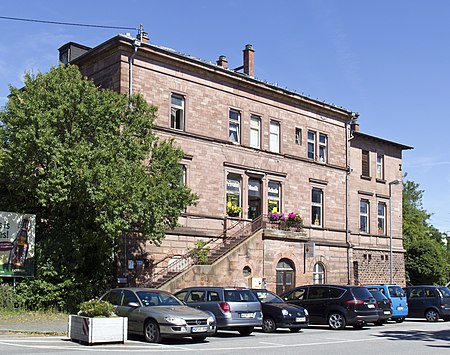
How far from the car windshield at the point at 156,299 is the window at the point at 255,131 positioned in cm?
1828

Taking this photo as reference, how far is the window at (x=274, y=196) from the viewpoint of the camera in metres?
37.0

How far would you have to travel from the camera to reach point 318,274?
38844mm

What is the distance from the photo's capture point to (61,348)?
629 inches

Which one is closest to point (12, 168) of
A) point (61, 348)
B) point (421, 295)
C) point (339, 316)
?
point (61, 348)

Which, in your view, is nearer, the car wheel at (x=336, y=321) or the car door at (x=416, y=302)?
the car wheel at (x=336, y=321)

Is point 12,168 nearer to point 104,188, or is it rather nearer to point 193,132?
point 104,188

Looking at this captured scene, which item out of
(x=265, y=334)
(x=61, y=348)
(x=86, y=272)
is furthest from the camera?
(x=86, y=272)

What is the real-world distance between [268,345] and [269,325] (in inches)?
189

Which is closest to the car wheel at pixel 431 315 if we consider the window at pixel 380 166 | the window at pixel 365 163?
the window at pixel 365 163

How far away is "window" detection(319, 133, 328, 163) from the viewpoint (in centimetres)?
4125

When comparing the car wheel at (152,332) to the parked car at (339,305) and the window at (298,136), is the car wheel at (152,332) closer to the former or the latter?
the parked car at (339,305)

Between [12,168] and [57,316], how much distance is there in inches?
240

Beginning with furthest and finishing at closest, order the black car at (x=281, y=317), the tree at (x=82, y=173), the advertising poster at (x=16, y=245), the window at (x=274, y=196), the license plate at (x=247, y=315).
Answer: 1. the window at (x=274, y=196)
2. the advertising poster at (x=16, y=245)
3. the tree at (x=82, y=173)
4. the black car at (x=281, y=317)
5. the license plate at (x=247, y=315)

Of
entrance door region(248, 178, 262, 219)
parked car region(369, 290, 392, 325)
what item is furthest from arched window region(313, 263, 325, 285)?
parked car region(369, 290, 392, 325)
